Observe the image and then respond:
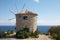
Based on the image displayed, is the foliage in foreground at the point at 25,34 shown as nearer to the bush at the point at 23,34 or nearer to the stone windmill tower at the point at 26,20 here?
the bush at the point at 23,34

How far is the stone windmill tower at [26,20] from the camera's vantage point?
33781 mm

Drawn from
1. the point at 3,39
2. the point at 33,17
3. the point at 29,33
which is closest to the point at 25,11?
the point at 33,17

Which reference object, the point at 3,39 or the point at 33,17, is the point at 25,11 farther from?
the point at 3,39

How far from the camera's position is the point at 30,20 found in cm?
3400

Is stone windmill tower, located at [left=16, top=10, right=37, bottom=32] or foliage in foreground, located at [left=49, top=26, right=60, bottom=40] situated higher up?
stone windmill tower, located at [left=16, top=10, right=37, bottom=32]

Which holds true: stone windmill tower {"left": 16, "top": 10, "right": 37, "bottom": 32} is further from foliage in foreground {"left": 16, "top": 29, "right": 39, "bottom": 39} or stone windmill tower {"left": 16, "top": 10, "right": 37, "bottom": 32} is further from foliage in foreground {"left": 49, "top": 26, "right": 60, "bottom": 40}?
foliage in foreground {"left": 49, "top": 26, "right": 60, "bottom": 40}

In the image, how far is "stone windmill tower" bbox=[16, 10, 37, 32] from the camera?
33.8 metres

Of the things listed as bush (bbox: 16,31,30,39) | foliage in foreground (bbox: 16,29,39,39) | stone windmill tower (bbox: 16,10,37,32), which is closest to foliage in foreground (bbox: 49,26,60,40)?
foliage in foreground (bbox: 16,29,39,39)

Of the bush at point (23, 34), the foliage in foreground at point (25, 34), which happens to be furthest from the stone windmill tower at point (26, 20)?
the bush at point (23, 34)

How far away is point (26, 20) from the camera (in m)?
33.8

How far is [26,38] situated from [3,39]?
4359 mm

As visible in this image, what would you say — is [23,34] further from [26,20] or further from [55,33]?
[55,33]

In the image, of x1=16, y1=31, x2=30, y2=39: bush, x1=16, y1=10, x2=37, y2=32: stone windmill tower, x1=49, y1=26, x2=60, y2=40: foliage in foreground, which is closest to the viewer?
x1=49, y1=26, x2=60, y2=40: foliage in foreground

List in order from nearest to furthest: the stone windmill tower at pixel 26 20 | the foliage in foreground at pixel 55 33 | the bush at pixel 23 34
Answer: the foliage in foreground at pixel 55 33, the bush at pixel 23 34, the stone windmill tower at pixel 26 20
